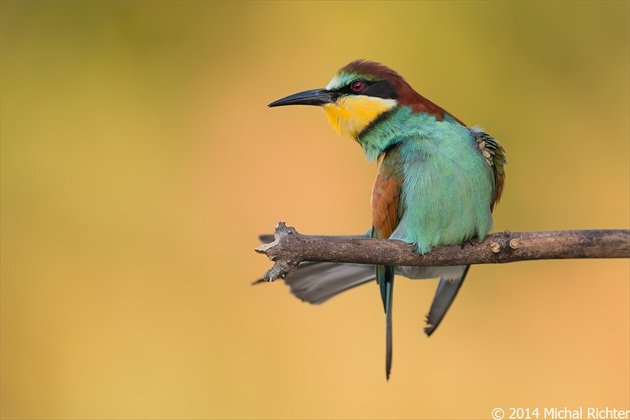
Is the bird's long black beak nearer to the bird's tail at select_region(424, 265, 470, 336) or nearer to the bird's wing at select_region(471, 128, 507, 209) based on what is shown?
the bird's wing at select_region(471, 128, 507, 209)

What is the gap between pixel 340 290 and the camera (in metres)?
2.41

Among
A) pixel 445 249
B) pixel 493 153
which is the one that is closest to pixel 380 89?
pixel 493 153

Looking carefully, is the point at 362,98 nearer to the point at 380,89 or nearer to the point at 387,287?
the point at 380,89

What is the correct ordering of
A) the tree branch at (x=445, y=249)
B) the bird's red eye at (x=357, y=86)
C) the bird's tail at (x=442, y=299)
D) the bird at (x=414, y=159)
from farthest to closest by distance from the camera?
1. the bird's tail at (x=442, y=299)
2. the bird's red eye at (x=357, y=86)
3. the bird at (x=414, y=159)
4. the tree branch at (x=445, y=249)

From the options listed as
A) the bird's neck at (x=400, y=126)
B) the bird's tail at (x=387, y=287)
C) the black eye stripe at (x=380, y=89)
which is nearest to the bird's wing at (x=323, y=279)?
the bird's tail at (x=387, y=287)

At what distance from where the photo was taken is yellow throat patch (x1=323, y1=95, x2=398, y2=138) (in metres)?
2.11

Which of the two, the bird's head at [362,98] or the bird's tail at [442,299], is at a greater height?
the bird's head at [362,98]

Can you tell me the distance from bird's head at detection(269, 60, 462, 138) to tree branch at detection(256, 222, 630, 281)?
0.35 metres

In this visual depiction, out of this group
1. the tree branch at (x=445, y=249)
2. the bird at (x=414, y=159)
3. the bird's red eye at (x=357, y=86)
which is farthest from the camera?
the bird's red eye at (x=357, y=86)

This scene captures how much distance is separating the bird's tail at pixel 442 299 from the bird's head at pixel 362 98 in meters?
0.47

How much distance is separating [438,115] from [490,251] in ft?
1.19

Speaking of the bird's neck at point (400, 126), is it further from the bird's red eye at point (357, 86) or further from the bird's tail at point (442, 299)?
the bird's tail at point (442, 299)

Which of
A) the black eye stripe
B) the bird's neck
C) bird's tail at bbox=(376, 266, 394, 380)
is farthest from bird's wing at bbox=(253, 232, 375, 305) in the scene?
the black eye stripe

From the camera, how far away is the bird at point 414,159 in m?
2.03
